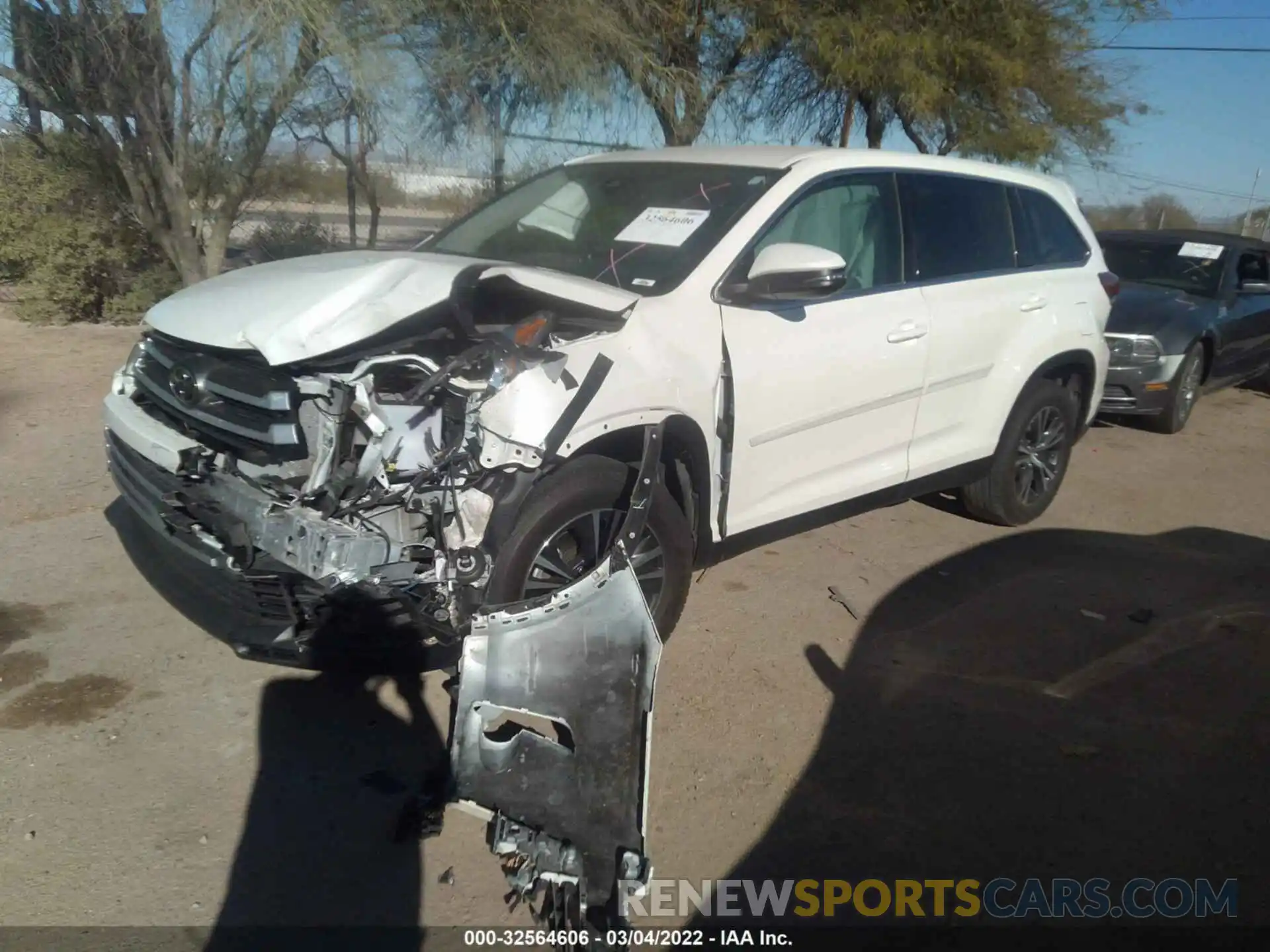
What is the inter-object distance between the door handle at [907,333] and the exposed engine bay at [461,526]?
150 cm

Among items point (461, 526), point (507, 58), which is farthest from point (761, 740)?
point (507, 58)

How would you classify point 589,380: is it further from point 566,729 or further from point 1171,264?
point 1171,264

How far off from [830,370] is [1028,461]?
206 cm

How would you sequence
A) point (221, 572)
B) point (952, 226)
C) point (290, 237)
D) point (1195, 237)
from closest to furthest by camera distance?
point (221, 572) → point (952, 226) → point (1195, 237) → point (290, 237)

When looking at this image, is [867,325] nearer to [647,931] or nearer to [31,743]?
[647,931]

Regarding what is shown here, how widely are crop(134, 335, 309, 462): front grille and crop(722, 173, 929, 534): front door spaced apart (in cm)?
157

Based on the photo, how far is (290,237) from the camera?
44.8ft

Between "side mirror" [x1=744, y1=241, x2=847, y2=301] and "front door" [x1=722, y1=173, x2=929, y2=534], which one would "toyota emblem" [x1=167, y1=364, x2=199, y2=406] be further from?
"side mirror" [x1=744, y1=241, x2=847, y2=301]

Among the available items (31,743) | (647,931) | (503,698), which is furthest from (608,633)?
(31,743)

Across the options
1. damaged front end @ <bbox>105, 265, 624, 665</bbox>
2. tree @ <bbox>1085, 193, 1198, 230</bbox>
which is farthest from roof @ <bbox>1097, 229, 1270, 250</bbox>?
tree @ <bbox>1085, 193, 1198, 230</bbox>

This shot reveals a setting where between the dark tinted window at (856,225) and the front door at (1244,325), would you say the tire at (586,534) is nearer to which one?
the dark tinted window at (856,225)

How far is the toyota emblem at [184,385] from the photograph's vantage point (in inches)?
134

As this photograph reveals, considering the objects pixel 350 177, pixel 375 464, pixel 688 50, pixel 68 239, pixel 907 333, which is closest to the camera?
pixel 375 464

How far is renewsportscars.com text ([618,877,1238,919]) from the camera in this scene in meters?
2.89
